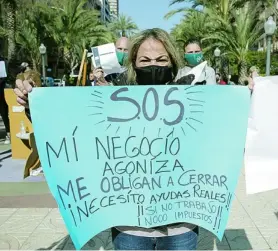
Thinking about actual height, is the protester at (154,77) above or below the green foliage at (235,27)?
below

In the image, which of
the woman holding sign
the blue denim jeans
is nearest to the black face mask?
the woman holding sign

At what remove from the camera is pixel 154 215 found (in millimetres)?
1739

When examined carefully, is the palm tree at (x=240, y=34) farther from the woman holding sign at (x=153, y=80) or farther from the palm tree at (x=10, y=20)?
the woman holding sign at (x=153, y=80)

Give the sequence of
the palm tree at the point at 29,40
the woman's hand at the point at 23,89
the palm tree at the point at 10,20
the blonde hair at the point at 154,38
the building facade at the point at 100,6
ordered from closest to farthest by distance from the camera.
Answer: the woman's hand at the point at 23,89 < the blonde hair at the point at 154,38 < the palm tree at the point at 10,20 < the palm tree at the point at 29,40 < the building facade at the point at 100,6

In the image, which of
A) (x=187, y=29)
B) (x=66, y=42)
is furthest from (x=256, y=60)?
(x=66, y=42)

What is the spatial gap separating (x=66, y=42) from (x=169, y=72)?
29.7m

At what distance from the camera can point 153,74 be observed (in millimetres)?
1780

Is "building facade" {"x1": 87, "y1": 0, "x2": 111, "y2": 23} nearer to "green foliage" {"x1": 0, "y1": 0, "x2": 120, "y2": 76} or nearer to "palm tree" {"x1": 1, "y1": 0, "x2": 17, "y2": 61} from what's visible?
"green foliage" {"x1": 0, "y1": 0, "x2": 120, "y2": 76}

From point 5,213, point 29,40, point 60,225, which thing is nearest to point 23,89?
point 60,225

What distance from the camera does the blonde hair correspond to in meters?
1.82

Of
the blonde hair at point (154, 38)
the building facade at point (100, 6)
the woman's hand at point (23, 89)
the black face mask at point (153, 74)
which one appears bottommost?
the woman's hand at point (23, 89)

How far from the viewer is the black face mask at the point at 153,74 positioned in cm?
178

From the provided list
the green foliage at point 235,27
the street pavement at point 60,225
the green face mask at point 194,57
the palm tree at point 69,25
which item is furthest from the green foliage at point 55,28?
the green face mask at point 194,57

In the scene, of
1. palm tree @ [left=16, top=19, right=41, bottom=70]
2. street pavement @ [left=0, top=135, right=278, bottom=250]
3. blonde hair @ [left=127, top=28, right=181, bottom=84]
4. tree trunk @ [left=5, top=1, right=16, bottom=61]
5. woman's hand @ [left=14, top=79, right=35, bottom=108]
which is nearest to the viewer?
woman's hand @ [left=14, top=79, right=35, bottom=108]
